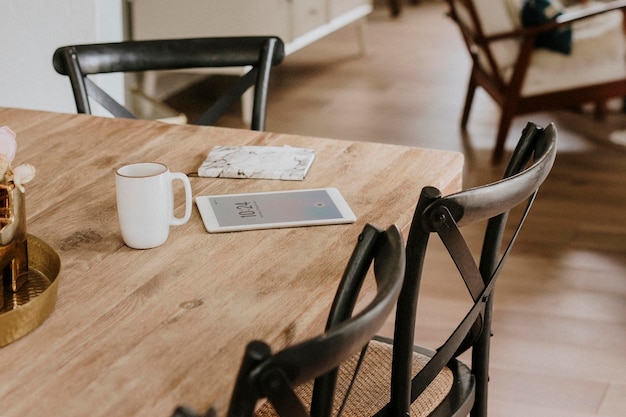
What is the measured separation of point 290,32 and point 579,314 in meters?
2.54

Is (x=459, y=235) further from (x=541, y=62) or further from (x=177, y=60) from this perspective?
(x=541, y=62)

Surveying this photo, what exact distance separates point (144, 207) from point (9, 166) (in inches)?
7.5

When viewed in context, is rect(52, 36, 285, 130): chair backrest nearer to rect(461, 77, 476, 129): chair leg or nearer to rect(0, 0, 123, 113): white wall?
rect(0, 0, 123, 113): white wall

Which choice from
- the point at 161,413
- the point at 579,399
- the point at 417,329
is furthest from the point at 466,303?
the point at 161,413

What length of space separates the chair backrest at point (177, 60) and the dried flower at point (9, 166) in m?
0.80

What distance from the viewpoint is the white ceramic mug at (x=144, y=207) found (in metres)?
1.19

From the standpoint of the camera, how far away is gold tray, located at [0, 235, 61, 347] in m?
0.97

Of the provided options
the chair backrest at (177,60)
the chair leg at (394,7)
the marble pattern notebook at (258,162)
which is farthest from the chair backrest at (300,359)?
the chair leg at (394,7)

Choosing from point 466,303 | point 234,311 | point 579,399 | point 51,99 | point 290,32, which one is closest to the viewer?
point 234,311

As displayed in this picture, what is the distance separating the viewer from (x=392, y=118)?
445 cm

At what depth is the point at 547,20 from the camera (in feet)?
12.3

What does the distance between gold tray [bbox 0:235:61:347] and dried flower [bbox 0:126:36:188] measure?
0.11 m

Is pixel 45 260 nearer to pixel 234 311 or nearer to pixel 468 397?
pixel 234 311

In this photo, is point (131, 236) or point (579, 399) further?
point (579, 399)
